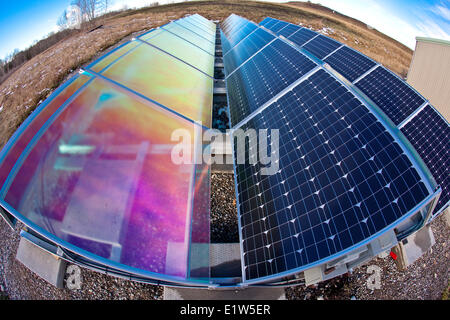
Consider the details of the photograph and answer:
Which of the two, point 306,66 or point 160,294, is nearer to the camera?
point 160,294

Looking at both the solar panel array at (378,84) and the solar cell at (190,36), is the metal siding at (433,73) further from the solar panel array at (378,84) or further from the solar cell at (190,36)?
the solar cell at (190,36)

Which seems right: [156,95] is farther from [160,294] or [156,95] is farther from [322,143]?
[160,294]

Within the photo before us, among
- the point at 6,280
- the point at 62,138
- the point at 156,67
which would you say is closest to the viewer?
the point at 62,138

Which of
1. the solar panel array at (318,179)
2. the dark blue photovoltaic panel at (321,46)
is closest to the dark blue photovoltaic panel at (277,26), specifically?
the dark blue photovoltaic panel at (321,46)

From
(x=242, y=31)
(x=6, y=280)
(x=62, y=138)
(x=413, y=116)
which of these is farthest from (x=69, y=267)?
(x=242, y=31)

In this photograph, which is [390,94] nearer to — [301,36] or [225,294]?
[301,36]

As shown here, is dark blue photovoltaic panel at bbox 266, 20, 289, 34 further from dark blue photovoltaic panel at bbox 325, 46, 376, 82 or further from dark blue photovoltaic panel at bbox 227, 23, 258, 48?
dark blue photovoltaic panel at bbox 325, 46, 376, 82

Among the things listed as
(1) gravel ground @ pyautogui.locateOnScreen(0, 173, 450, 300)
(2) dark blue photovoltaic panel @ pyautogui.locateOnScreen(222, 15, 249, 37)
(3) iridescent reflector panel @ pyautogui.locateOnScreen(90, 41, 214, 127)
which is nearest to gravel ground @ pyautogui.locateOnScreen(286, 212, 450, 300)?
(1) gravel ground @ pyautogui.locateOnScreen(0, 173, 450, 300)
